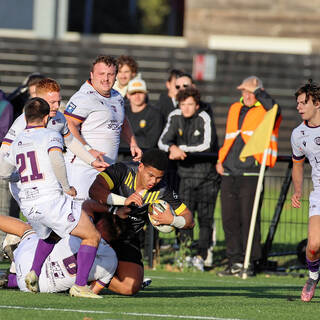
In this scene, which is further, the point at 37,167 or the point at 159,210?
the point at 159,210

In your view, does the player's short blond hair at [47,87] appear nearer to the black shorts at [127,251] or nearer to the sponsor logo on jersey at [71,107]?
the sponsor logo on jersey at [71,107]

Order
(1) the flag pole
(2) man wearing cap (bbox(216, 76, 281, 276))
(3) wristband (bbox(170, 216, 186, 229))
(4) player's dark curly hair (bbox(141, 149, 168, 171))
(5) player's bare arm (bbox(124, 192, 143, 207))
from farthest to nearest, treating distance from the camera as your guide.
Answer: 1. (2) man wearing cap (bbox(216, 76, 281, 276))
2. (1) the flag pole
3. (3) wristband (bbox(170, 216, 186, 229))
4. (5) player's bare arm (bbox(124, 192, 143, 207))
5. (4) player's dark curly hair (bbox(141, 149, 168, 171))

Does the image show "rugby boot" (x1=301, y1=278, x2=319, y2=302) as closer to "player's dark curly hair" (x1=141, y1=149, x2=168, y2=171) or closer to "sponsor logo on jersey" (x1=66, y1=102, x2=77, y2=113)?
"player's dark curly hair" (x1=141, y1=149, x2=168, y2=171)

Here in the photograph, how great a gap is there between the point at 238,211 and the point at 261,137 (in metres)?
1.07

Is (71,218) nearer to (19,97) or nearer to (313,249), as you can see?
(313,249)

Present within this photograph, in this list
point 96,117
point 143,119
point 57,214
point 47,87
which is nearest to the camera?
point 57,214

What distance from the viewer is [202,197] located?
1374 centimetres

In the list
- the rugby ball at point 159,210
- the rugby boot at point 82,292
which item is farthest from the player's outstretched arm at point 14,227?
the rugby ball at point 159,210

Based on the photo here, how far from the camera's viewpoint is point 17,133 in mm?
10227

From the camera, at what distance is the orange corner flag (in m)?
12.9

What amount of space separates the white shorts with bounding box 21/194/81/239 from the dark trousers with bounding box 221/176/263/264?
175 inches

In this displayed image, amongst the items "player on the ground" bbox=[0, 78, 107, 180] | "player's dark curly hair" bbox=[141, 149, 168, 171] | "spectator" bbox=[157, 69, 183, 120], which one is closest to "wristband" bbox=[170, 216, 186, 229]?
"player's dark curly hair" bbox=[141, 149, 168, 171]

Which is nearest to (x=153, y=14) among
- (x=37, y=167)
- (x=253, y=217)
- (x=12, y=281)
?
(x=253, y=217)

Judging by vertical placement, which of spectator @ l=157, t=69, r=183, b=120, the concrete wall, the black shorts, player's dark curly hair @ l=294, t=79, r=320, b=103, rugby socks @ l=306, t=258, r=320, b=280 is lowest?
rugby socks @ l=306, t=258, r=320, b=280
